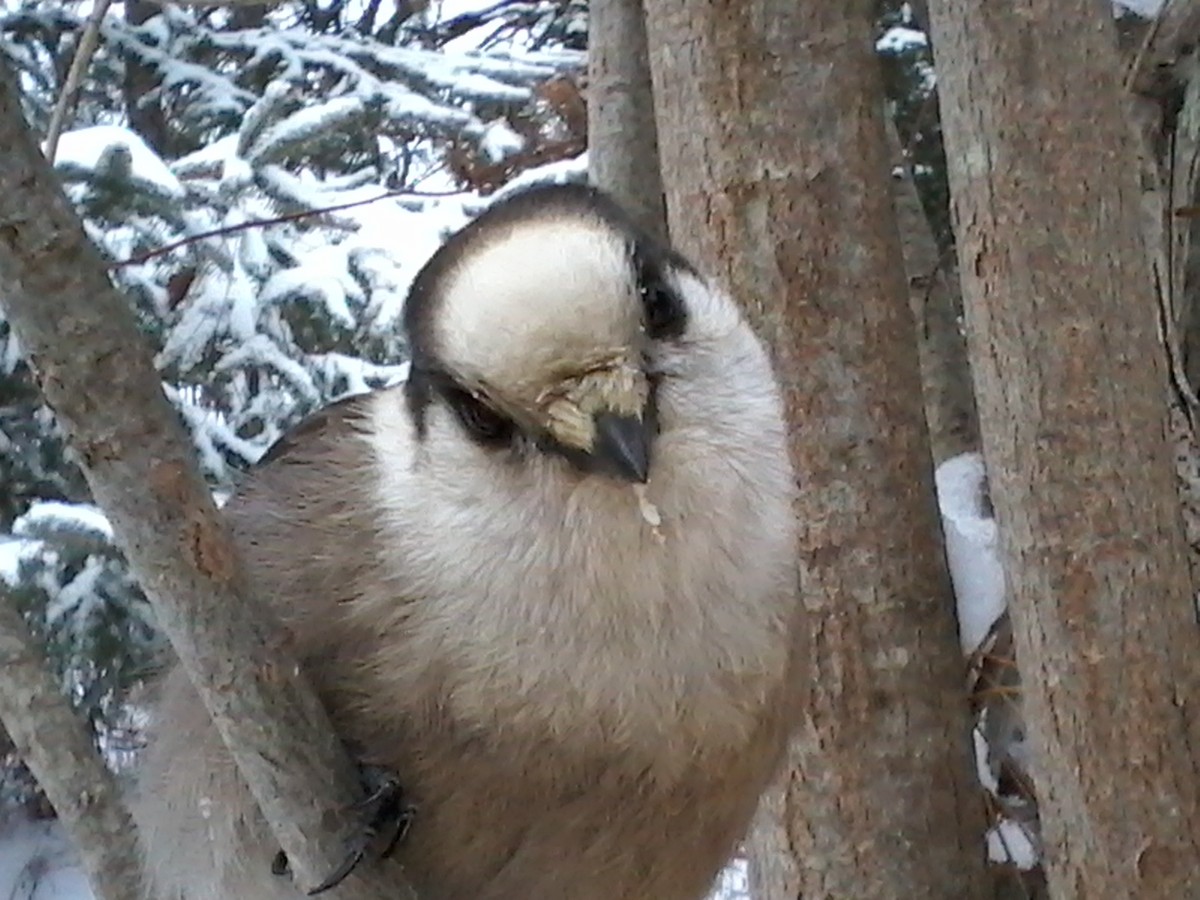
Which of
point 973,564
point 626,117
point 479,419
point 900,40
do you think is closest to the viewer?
point 479,419

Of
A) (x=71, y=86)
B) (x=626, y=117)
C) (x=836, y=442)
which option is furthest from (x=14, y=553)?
(x=836, y=442)

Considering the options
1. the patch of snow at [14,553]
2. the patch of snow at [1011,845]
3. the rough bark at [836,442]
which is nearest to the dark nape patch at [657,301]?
the rough bark at [836,442]

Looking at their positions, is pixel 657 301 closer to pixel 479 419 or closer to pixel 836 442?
pixel 479 419

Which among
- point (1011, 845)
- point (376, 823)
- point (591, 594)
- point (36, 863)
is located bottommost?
point (36, 863)

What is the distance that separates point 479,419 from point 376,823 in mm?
245

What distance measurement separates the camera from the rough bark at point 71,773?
1343 millimetres

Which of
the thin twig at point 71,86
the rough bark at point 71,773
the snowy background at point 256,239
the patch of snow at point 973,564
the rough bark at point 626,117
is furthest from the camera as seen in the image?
the snowy background at point 256,239

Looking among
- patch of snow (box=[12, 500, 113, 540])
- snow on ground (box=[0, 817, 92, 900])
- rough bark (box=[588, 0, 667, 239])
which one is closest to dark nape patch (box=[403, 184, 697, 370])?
rough bark (box=[588, 0, 667, 239])

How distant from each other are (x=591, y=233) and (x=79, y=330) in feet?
1.03

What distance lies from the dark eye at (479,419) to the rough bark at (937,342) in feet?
4.20

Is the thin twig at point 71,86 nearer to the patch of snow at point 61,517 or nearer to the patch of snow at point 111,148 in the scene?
the patch of snow at point 111,148

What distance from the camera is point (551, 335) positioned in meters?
0.87

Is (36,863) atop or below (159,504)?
below

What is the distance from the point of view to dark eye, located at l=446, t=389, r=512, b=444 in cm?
92
